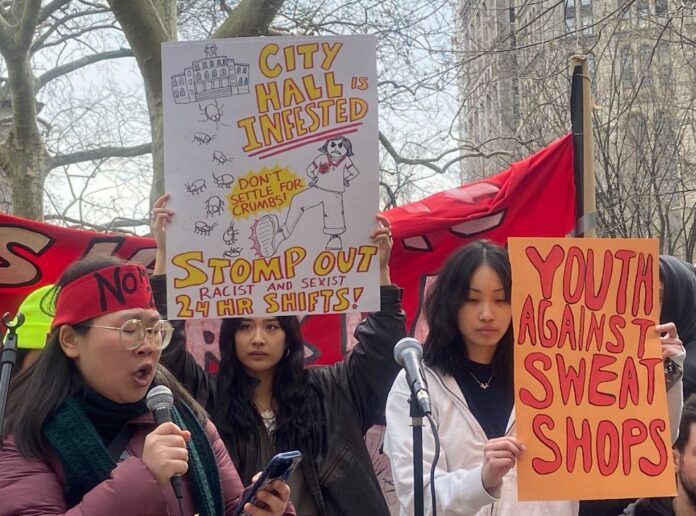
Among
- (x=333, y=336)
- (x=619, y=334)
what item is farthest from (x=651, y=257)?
(x=333, y=336)

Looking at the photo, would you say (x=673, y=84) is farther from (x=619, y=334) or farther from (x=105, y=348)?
(x=105, y=348)

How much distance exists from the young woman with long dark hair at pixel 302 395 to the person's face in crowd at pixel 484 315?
→ 0.49m

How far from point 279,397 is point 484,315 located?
0.92 meters

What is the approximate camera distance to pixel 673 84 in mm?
13164

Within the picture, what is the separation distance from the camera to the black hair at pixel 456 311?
10.1 ft

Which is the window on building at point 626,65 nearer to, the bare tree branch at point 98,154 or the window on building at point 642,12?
the window on building at point 642,12

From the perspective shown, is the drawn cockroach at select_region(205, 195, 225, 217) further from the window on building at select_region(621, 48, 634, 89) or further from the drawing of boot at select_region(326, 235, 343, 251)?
the window on building at select_region(621, 48, 634, 89)

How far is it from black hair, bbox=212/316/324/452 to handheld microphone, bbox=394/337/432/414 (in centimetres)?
94

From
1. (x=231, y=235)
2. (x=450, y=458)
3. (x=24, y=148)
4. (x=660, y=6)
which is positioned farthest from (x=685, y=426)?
(x=660, y=6)

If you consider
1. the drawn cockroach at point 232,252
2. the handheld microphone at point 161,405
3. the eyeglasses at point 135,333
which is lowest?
the handheld microphone at point 161,405

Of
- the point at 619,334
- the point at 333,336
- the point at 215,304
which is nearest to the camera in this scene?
the point at 619,334

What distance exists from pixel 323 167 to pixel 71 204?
13.4m

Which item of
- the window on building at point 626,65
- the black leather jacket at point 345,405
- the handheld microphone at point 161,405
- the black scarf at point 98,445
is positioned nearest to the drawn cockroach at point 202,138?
the black leather jacket at point 345,405

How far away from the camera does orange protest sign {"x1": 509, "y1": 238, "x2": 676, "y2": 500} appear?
2637 mm
